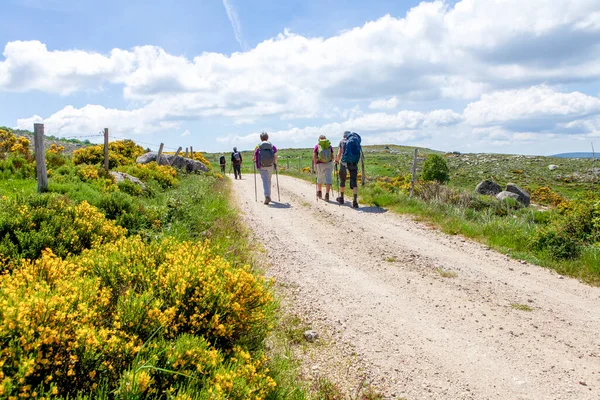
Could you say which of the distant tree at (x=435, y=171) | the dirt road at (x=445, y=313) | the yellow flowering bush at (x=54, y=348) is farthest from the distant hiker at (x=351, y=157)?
the distant tree at (x=435, y=171)

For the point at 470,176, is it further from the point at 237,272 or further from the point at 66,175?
the point at 237,272

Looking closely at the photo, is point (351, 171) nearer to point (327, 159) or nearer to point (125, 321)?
point (327, 159)

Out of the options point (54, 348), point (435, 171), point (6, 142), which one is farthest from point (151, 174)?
point (435, 171)

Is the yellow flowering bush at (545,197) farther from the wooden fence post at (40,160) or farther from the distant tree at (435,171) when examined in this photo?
the wooden fence post at (40,160)

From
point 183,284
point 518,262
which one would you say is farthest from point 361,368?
point 518,262

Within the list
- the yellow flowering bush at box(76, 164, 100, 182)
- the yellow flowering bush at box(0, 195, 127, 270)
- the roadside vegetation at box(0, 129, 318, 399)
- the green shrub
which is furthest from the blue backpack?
the green shrub

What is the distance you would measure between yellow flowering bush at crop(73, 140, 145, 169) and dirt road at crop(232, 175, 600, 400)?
13900 mm

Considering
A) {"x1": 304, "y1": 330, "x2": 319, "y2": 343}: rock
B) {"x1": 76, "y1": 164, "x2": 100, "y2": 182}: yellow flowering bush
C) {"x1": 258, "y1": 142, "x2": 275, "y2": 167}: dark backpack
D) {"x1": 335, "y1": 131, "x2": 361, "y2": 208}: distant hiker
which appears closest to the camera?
{"x1": 304, "y1": 330, "x2": 319, "y2": 343}: rock

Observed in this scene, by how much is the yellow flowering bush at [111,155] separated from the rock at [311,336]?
1760 cm

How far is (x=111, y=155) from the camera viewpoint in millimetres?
20531

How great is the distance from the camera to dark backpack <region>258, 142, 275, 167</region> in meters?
13.9

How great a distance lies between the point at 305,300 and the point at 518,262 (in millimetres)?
4665

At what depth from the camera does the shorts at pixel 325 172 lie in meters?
14.4

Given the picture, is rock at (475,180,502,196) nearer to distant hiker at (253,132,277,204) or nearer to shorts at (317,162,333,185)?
shorts at (317,162,333,185)
